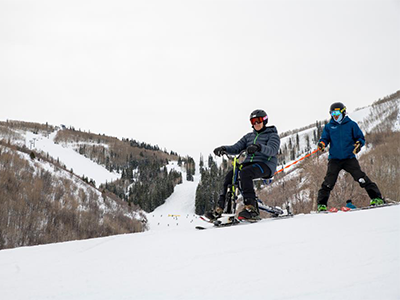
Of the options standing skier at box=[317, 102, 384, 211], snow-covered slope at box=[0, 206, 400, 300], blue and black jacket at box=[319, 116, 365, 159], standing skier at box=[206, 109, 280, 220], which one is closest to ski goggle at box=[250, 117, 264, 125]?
standing skier at box=[206, 109, 280, 220]

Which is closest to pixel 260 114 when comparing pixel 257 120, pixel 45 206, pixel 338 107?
pixel 257 120

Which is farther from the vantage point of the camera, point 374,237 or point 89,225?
point 89,225

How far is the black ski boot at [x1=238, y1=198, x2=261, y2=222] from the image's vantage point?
14.7ft

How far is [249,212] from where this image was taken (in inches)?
177

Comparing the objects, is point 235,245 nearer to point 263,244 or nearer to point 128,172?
point 263,244

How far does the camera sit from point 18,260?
297cm

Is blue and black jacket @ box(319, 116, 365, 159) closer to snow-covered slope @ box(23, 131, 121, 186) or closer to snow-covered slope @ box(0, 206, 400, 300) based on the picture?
snow-covered slope @ box(0, 206, 400, 300)

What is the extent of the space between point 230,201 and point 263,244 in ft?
6.91

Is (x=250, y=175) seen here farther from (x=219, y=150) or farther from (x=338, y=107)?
(x=338, y=107)

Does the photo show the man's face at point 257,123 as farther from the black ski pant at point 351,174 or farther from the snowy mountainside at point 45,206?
the snowy mountainside at point 45,206

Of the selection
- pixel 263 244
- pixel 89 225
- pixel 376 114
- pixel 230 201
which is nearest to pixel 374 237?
pixel 263 244

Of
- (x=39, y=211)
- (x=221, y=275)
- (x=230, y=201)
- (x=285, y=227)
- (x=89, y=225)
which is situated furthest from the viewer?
(x=89, y=225)

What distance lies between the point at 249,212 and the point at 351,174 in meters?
2.01

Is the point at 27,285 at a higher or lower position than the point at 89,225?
higher
